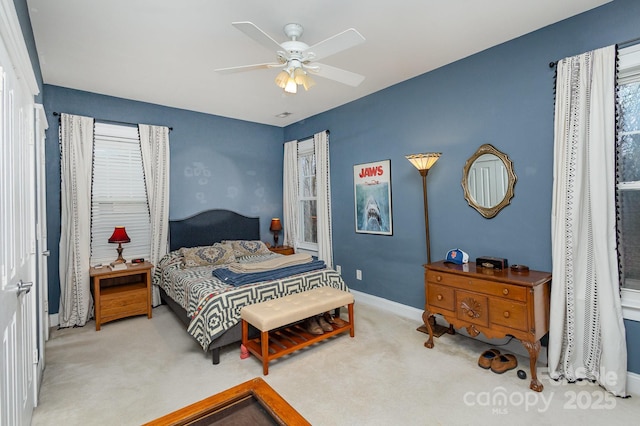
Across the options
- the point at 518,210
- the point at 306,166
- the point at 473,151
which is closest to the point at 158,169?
the point at 306,166

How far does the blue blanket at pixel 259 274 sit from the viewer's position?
3.06 meters

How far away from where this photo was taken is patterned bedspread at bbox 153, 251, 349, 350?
2.70 metres

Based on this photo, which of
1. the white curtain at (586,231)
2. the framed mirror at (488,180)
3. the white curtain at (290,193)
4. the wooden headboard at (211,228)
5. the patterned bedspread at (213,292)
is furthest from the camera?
the white curtain at (290,193)

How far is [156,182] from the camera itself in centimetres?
419

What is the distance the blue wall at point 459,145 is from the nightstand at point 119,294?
2.52 meters

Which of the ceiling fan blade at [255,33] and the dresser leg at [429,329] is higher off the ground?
the ceiling fan blade at [255,33]

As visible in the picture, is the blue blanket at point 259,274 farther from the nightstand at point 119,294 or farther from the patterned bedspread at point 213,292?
the nightstand at point 119,294

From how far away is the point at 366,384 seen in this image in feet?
7.68

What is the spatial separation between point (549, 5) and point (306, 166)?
3.54 meters

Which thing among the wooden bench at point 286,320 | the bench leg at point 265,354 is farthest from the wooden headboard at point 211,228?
the bench leg at point 265,354

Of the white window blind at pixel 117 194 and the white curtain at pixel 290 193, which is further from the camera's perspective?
the white curtain at pixel 290 193

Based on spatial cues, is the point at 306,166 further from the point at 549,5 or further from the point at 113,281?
the point at 549,5

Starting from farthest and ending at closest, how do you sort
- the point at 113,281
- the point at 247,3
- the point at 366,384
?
1. the point at 113,281
2. the point at 366,384
3. the point at 247,3

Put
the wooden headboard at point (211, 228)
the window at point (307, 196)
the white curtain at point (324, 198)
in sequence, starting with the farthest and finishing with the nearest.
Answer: the window at point (307, 196) → the white curtain at point (324, 198) → the wooden headboard at point (211, 228)
